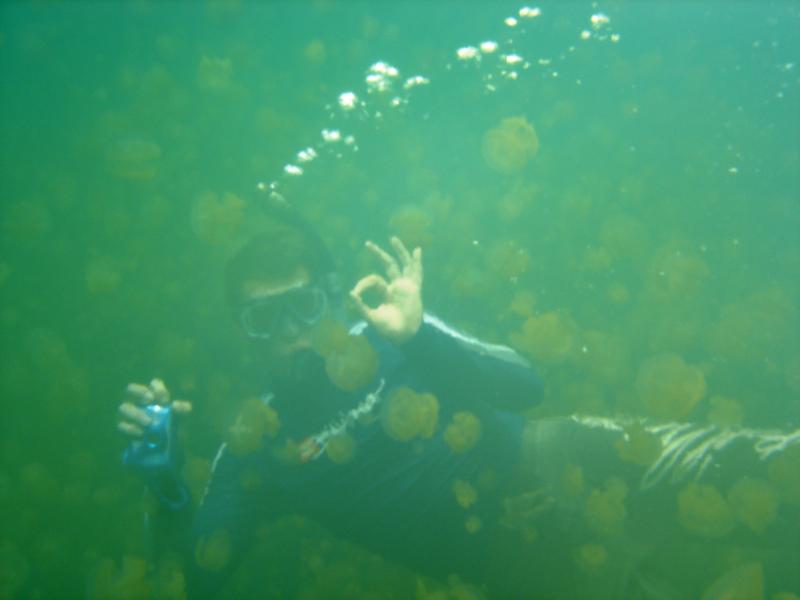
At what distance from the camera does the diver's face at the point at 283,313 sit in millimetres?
4055

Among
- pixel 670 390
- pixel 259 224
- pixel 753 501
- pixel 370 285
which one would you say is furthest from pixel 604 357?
pixel 370 285

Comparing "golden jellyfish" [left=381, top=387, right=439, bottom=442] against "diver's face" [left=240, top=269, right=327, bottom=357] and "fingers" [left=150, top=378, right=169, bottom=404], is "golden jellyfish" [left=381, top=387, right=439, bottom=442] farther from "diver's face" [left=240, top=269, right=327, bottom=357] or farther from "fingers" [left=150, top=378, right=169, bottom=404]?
"fingers" [left=150, top=378, right=169, bottom=404]

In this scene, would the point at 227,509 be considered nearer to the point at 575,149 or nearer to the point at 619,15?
the point at 619,15

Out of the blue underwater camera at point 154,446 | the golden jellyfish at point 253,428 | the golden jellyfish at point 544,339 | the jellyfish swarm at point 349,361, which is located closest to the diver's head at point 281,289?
the jellyfish swarm at point 349,361

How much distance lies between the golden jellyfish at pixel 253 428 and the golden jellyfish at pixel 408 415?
0.95 meters

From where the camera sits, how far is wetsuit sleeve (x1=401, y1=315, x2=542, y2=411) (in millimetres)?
3619

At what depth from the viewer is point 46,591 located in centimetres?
905

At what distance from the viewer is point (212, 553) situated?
3744mm

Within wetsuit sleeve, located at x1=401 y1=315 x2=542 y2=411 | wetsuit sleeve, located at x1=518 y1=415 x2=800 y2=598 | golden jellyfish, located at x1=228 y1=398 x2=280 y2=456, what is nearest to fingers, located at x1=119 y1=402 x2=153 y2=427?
golden jellyfish, located at x1=228 y1=398 x2=280 y2=456

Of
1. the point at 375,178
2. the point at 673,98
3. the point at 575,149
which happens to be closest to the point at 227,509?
the point at 375,178

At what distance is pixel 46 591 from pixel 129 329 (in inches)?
201

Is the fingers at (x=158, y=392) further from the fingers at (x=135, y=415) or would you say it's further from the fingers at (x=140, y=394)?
the fingers at (x=135, y=415)

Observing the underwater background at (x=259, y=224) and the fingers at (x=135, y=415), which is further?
the underwater background at (x=259, y=224)

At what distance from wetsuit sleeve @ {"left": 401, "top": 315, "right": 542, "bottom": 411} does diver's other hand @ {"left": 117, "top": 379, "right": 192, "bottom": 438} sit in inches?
73.7
